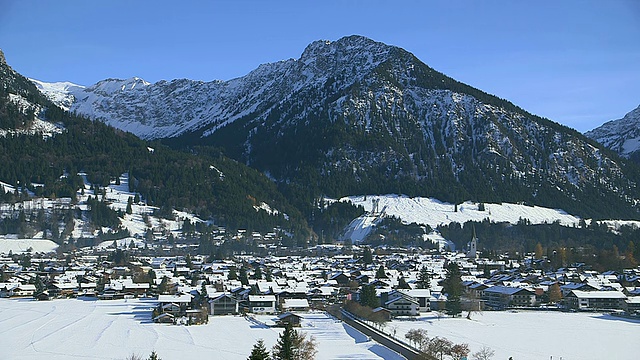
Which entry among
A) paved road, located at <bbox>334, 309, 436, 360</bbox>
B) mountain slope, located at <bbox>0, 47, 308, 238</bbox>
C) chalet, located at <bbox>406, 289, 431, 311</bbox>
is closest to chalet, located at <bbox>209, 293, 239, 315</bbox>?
paved road, located at <bbox>334, 309, 436, 360</bbox>

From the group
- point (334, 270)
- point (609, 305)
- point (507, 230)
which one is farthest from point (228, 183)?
point (609, 305)

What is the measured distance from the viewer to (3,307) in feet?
204

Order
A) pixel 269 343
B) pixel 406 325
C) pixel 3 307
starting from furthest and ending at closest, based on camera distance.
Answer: pixel 3 307
pixel 406 325
pixel 269 343

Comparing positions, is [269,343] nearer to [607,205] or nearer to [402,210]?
[402,210]

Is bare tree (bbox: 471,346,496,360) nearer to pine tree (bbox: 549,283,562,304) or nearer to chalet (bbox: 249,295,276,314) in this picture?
chalet (bbox: 249,295,276,314)

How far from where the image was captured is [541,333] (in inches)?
1972

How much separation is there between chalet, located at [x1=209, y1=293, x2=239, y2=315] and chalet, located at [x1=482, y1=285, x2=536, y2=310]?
22.3 metres

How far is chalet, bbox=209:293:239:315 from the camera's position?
61.2 meters

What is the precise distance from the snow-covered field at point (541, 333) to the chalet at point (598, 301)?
341 centimetres

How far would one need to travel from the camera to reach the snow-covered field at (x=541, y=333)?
42969mm

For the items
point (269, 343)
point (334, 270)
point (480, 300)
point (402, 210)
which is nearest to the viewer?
point (269, 343)

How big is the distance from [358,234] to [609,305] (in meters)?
78.5

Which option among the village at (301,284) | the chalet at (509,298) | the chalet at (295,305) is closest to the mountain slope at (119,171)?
the village at (301,284)

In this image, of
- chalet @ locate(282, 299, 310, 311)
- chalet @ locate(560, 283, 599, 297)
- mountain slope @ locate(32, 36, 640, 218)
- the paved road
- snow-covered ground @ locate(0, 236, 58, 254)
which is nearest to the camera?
the paved road
